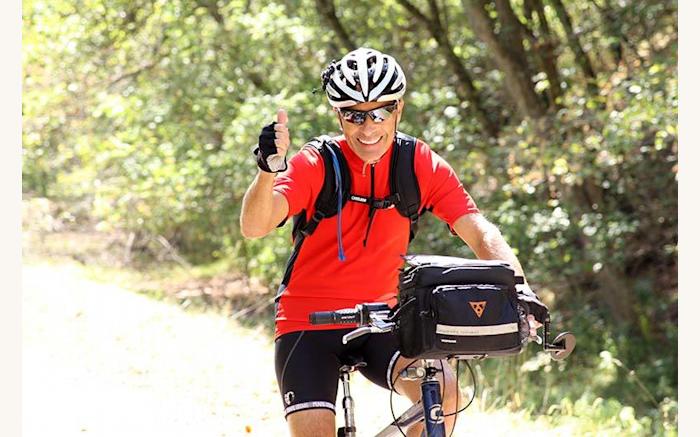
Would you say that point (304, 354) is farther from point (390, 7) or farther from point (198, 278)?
point (198, 278)

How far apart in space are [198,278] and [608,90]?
441 inches

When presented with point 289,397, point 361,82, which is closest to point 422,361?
point 289,397

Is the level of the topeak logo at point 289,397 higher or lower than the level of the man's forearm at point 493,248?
lower

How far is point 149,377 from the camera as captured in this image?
8984 mm

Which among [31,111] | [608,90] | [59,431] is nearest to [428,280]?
[59,431]

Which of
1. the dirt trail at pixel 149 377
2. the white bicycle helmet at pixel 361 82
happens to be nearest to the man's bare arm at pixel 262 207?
the white bicycle helmet at pixel 361 82

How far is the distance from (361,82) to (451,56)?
11.1 m

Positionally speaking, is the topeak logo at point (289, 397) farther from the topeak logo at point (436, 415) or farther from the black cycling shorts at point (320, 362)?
the topeak logo at point (436, 415)

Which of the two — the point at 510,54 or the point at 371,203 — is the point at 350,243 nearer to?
Result: the point at 371,203

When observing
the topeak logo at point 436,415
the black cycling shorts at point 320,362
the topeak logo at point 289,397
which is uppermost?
the black cycling shorts at point 320,362

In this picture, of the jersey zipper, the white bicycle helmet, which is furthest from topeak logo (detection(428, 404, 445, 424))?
the white bicycle helmet

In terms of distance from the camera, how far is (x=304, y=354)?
3.89 m

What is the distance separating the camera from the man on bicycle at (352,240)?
12.5 ft

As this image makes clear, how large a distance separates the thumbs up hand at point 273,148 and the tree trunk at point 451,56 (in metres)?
11.1
